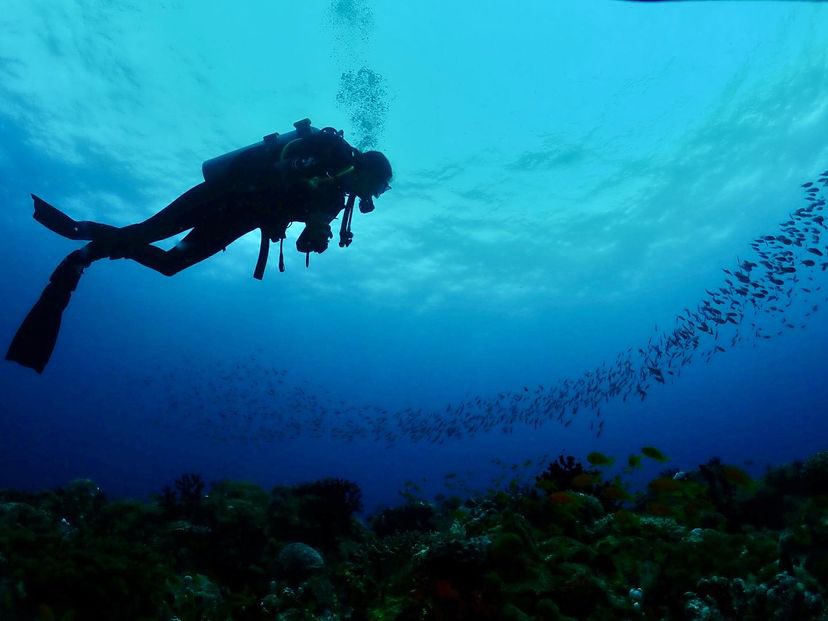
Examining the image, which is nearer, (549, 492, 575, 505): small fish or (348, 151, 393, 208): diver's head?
(549, 492, 575, 505): small fish

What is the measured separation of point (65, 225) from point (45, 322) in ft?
4.48

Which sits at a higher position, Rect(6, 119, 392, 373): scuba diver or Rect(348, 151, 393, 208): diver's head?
Rect(348, 151, 393, 208): diver's head

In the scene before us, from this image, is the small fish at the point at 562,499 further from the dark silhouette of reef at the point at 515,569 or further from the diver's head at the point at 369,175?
the diver's head at the point at 369,175

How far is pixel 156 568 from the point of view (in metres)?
4.82

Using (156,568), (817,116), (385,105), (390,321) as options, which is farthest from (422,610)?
(390,321)

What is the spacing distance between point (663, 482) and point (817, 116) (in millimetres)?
25354

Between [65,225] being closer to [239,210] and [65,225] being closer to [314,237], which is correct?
[239,210]

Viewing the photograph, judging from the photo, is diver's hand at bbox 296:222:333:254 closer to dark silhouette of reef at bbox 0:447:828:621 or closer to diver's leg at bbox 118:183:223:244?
diver's leg at bbox 118:183:223:244

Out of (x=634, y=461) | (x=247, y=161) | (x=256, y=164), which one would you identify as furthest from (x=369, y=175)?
(x=634, y=461)

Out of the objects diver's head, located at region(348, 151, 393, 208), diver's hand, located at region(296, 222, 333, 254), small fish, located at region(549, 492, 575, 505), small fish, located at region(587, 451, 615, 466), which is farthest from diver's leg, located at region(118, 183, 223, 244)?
small fish, located at region(587, 451, 615, 466)

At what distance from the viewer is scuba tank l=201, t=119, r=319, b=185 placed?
7.03 metres

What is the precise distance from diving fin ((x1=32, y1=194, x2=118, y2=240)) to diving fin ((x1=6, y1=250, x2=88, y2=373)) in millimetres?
290

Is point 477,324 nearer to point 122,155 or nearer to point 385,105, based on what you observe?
point 385,105

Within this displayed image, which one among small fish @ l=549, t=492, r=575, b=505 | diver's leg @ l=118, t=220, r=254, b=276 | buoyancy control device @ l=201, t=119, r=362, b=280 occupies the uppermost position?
buoyancy control device @ l=201, t=119, r=362, b=280
